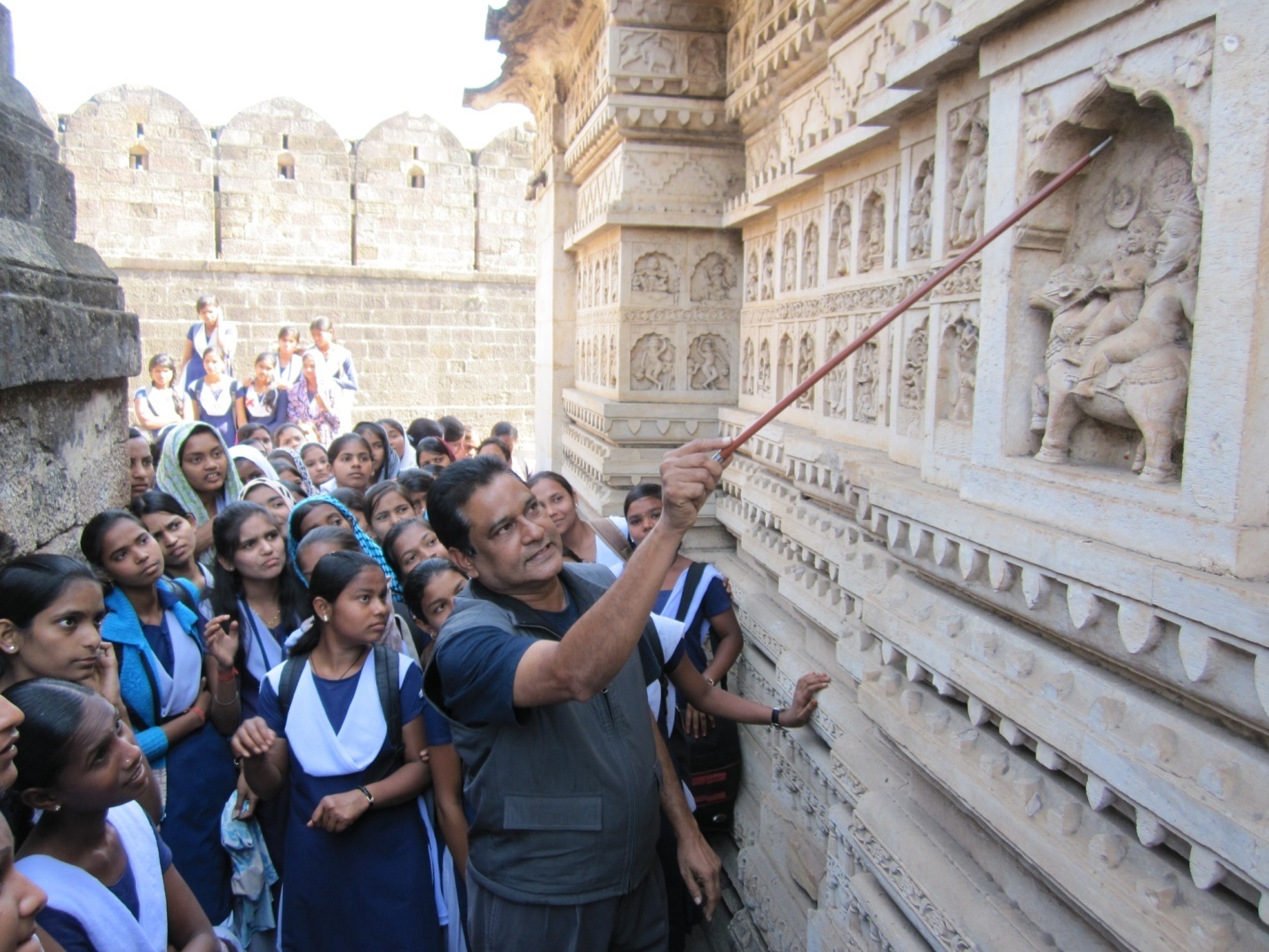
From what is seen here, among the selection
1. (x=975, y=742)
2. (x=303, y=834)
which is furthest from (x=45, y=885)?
(x=975, y=742)

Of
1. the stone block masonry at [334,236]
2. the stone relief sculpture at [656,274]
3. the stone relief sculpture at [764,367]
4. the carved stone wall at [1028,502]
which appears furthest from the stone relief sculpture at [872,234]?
the stone block masonry at [334,236]

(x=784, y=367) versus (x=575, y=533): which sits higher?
(x=784, y=367)

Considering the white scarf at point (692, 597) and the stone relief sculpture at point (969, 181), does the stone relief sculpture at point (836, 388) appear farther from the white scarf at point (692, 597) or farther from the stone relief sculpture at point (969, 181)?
the stone relief sculpture at point (969, 181)

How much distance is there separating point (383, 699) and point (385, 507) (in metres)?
1.75

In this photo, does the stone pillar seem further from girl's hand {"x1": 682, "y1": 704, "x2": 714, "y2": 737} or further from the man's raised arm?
girl's hand {"x1": 682, "y1": 704, "x2": 714, "y2": 737}

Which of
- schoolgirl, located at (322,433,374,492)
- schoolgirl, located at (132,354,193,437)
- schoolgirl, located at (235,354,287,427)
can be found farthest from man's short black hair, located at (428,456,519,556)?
schoolgirl, located at (235,354,287,427)

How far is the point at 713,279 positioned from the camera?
5.51 m

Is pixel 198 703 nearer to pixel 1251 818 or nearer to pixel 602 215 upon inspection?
pixel 1251 818

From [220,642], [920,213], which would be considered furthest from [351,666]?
[920,213]

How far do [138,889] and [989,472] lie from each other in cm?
202

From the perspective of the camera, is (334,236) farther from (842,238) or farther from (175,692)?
(175,692)

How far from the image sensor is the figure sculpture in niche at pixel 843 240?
3.57 metres

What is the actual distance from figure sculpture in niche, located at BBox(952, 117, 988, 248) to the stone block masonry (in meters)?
13.0

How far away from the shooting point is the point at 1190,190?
171 cm
